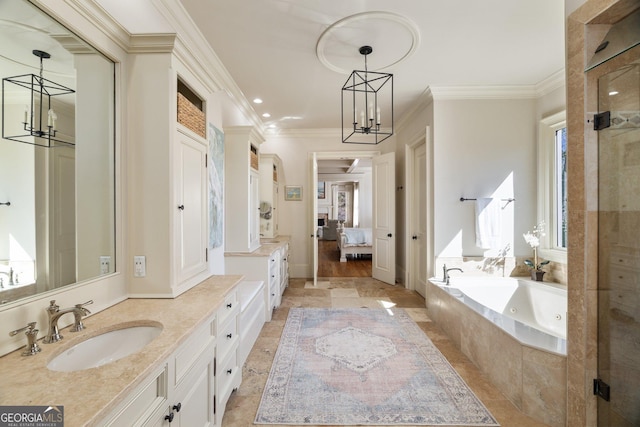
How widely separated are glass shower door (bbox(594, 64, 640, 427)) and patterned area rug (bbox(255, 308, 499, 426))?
68cm

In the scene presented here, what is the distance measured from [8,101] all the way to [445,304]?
3.44 meters

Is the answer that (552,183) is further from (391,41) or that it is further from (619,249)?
(391,41)

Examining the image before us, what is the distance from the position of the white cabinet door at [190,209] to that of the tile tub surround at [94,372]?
381 mm

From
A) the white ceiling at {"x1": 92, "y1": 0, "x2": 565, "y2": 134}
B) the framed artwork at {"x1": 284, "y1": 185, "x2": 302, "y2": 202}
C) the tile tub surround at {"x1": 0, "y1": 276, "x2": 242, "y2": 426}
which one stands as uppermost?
the white ceiling at {"x1": 92, "y1": 0, "x2": 565, "y2": 134}

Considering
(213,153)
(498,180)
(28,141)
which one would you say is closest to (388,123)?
(498,180)

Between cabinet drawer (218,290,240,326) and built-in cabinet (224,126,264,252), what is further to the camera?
built-in cabinet (224,126,264,252)

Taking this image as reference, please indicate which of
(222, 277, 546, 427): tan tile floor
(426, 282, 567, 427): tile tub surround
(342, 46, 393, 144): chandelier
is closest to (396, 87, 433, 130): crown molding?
(342, 46, 393, 144): chandelier

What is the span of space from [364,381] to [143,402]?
161 centimetres

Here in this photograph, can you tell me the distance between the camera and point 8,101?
3.18ft

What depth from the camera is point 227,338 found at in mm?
1697

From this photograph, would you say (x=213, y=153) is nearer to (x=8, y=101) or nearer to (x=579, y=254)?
(x=8, y=101)

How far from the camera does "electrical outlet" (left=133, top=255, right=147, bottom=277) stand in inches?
60.7

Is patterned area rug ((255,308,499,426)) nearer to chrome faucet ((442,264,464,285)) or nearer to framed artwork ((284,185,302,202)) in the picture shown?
chrome faucet ((442,264,464,285))

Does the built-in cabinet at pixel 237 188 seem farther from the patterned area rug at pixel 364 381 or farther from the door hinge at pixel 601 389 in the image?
the door hinge at pixel 601 389
